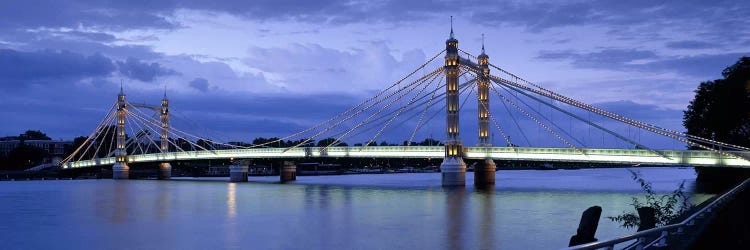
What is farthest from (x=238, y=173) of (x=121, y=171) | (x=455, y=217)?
(x=455, y=217)

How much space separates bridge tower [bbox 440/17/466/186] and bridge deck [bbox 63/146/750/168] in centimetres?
116

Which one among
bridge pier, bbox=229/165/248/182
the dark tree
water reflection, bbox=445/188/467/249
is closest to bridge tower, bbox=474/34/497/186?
water reflection, bbox=445/188/467/249

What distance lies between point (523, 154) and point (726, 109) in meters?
16.4

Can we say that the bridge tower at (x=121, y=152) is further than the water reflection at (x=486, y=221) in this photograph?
Yes

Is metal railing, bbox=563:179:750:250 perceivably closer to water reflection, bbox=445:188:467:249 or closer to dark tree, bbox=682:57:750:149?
water reflection, bbox=445:188:467:249

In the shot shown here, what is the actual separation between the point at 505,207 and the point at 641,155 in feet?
61.1

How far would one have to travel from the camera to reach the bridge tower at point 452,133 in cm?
7288

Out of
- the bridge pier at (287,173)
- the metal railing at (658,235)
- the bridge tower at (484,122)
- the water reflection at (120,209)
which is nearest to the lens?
the metal railing at (658,235)

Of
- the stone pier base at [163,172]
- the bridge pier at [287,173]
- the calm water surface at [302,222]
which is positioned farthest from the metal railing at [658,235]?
the stone pier base at [163,172]

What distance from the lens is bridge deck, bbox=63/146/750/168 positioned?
2286 inches

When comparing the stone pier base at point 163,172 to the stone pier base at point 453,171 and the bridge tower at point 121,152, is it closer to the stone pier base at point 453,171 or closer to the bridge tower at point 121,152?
the bridge tower at point 121,152

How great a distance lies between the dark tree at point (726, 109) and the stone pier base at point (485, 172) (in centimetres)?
1958

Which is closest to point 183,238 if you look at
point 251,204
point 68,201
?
point 251,204

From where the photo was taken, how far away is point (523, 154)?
225 feet
